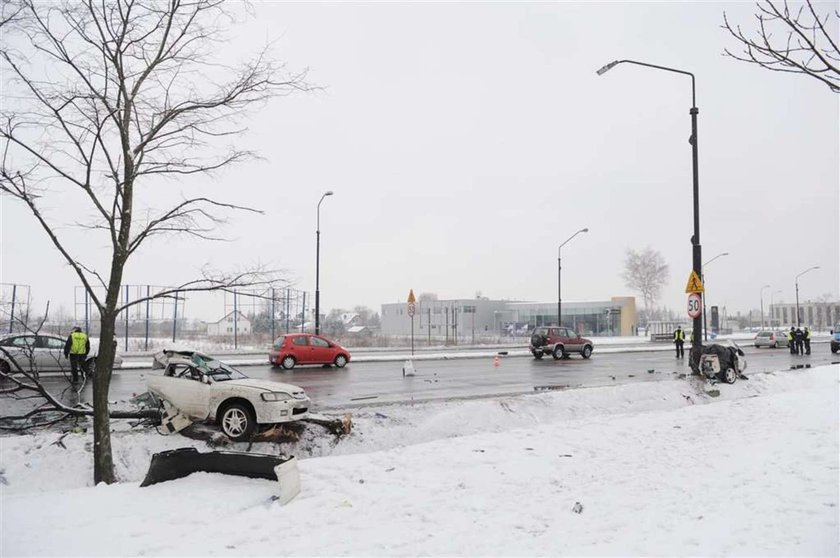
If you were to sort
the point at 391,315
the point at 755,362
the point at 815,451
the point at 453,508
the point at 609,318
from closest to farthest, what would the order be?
the point at 453,508
the point at 815,451
the point at 755,362
the point at 609,318
the point at 391,315

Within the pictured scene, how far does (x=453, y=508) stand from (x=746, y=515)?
9.98ft

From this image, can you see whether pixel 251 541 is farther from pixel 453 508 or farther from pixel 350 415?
pixel 350 415

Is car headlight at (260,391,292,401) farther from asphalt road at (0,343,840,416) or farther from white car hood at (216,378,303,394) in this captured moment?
asphalt road at (0,343,840,416)

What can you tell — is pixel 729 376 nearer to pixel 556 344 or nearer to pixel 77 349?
pixel 556 344

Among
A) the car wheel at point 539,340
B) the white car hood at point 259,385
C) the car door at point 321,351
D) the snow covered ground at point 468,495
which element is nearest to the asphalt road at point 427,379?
the car door at point 321,351

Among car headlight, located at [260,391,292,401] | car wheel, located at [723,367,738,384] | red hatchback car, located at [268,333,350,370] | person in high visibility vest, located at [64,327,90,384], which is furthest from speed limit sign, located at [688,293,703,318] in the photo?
person in high visibility vest, located at [64,327,90,384]

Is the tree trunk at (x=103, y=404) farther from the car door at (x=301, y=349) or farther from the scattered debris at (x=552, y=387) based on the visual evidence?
the car door at (x=301, y=349)

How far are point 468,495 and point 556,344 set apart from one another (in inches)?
923

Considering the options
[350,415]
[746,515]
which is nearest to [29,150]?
[350,415]

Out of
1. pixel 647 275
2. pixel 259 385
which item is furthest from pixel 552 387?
pixel 647 275

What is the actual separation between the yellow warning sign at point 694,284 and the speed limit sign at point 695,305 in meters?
0.13

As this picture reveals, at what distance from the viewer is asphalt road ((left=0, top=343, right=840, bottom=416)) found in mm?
14383

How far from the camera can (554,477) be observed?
7.82 m

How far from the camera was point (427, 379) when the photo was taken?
1891cm
